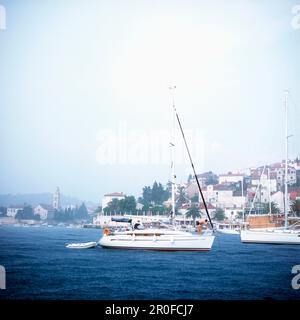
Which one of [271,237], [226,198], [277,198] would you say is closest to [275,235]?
[271,237]

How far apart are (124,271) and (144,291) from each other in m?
1.93

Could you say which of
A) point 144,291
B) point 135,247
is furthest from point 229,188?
point 144,291

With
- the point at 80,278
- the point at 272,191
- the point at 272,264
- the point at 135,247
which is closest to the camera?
the point at 80,278

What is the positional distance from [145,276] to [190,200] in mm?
12781

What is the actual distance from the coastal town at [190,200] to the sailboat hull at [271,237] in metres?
1.39

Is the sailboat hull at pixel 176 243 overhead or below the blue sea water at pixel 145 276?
overhead

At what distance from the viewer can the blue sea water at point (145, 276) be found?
611 centimetres

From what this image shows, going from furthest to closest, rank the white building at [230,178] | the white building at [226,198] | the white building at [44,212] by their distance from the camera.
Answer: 1. the white building at [226,198]
2. the white building at [44,212]
3. the white building at [230,178]

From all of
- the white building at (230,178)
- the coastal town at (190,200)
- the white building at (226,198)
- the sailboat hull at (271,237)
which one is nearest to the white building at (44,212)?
the coastal town at (190,200)

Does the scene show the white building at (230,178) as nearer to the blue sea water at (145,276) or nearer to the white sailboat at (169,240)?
the white sailboat at (169,240)

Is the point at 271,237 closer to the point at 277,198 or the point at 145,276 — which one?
the point at 277,198

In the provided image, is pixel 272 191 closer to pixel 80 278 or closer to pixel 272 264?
pixel 272 264

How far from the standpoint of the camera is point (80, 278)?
7195 millimetres

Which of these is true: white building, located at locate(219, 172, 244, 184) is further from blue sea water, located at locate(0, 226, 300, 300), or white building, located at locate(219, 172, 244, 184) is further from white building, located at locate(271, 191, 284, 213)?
blue sea water, located at locate(0, 226, 300, 300)
